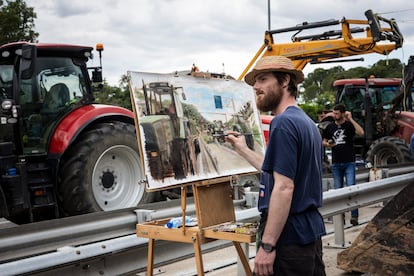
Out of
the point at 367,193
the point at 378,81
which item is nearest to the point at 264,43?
the point at 378,81

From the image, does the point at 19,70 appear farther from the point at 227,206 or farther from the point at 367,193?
the point at 367,193

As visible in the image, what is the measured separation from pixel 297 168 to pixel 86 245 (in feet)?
5.26

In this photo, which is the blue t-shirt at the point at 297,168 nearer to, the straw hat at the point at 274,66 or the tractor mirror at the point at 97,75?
the straw hat at the point at 274,66

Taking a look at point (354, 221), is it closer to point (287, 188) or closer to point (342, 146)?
point (342, 146)

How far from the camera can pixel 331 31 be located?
503 inches

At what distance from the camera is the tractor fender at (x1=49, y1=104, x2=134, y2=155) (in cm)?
722

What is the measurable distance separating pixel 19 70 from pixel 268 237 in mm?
5102

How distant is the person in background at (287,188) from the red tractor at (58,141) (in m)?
4.31

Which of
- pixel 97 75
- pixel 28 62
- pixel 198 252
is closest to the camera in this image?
pixel 198 252

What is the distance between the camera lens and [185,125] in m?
4.37

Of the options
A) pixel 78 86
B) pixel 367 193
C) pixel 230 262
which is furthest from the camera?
pixel 78 86

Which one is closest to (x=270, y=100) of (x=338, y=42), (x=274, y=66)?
(x=274, y=66)

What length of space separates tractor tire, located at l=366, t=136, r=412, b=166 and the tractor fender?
7.90m

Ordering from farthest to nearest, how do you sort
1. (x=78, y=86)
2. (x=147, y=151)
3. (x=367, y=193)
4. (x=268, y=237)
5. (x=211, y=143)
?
(x=78, y=86), (x=367, y=193), (x=211, y=143), (x=147, y=151), (x=268, y=237)
